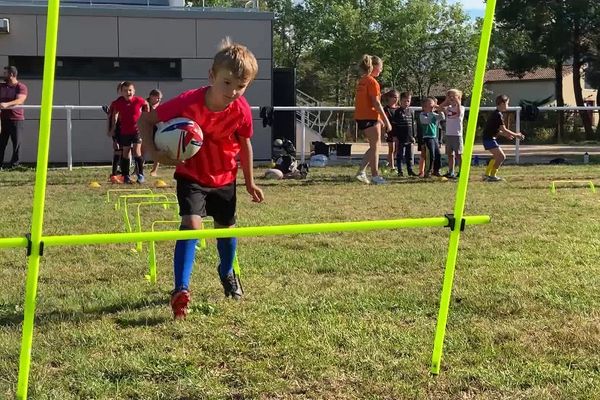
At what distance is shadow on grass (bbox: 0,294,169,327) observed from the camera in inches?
175

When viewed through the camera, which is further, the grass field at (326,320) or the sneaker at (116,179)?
the sneaker at (116,179)

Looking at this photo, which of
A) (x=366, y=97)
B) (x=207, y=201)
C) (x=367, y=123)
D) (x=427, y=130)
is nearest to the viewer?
(x=207, y=201)

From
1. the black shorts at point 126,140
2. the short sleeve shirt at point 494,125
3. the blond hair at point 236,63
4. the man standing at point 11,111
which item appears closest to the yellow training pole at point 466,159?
the blond hair at point 236,63

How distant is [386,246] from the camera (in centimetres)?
676

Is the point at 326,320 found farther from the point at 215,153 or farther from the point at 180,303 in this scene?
the point at 215,153

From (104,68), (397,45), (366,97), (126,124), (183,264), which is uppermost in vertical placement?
(397,45)

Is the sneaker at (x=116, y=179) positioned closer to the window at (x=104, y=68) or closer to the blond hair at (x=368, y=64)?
the blond hair at (x=368, y=64)

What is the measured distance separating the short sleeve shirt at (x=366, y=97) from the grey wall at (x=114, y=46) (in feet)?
25.4

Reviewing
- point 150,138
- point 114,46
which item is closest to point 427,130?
point 114,46

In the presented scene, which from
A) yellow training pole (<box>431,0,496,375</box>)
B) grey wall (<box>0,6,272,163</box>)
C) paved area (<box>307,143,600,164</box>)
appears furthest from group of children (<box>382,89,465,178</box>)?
yellow training pole (<box>431,0,496,375</box>)

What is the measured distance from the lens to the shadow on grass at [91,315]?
4457 millimetres

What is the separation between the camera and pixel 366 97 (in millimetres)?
12281

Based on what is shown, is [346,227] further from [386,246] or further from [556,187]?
[556,187]

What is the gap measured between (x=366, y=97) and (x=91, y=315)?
8.38 m
